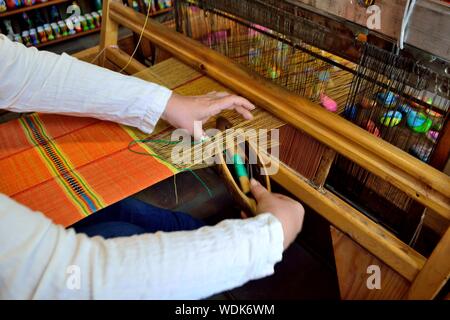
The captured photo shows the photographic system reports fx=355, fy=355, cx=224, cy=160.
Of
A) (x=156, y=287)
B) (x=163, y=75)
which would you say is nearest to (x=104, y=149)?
(x=163, y=75)

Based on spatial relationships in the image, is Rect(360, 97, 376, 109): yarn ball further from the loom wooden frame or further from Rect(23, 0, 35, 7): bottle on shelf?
Rect(23, 0, 35, 7): bottle on shelf

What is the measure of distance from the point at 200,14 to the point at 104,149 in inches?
28.8

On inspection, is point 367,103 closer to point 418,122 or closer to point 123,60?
point 418,122

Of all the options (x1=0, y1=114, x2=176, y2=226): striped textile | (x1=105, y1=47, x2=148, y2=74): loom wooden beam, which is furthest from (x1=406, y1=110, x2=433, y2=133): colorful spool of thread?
(x1=105, y1=47, x2=148, y2=74): loom wooden beam

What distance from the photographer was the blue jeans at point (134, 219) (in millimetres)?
962

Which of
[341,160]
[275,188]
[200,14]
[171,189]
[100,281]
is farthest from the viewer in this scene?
[171,189]

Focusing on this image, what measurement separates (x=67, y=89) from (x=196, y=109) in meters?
0.36

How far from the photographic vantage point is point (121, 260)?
2.01 ft

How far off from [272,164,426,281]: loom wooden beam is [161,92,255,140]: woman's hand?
0.24 metres

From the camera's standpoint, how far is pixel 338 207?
3.13 ft

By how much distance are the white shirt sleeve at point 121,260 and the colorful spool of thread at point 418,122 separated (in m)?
0.54

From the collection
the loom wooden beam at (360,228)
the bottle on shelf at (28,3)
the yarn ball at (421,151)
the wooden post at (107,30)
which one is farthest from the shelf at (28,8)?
→ the yarn ball at (421,151)

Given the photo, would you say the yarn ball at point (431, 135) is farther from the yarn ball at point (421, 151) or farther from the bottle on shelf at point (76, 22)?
the bottle on shelf at point (76, 22)
